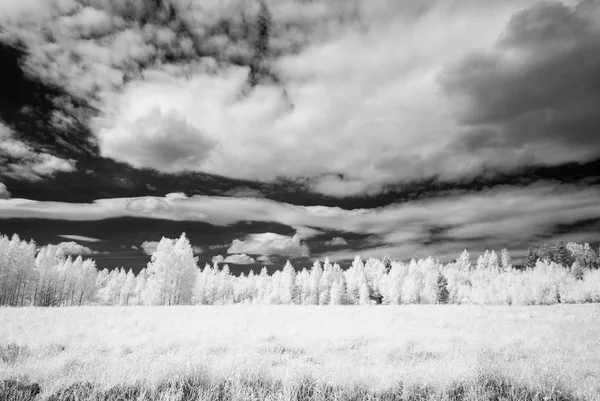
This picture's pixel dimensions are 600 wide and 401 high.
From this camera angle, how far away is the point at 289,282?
85.0m

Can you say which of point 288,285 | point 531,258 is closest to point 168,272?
point 288,285

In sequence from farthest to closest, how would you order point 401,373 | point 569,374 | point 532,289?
point 532,289 → point 569,374 → point 401,373

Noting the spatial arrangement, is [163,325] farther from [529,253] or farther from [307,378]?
[529,253]

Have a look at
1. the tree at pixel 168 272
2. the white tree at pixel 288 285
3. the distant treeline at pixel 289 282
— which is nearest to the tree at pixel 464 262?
the distant treeline at pixel 289 282

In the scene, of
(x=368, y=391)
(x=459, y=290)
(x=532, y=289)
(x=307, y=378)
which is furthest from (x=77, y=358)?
(x=459, y=290)

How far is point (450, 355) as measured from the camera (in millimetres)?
9625

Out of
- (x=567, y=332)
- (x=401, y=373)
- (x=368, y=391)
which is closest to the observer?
(x=368, y=391)

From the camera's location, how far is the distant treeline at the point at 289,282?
48344 millimetres

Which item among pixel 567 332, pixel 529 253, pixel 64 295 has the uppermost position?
pixel 529 253

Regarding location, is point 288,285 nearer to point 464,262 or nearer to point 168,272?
point 168,272

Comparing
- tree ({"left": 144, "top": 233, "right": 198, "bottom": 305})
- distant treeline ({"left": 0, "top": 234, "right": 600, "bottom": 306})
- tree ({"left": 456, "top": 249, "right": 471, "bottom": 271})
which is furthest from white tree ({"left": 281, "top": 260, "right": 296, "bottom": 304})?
tree ({"left": 456, "top": 249, "right": 471, "bottom": 271})

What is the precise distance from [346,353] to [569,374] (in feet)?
18.8

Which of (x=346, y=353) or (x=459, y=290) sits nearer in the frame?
(x=346, y=353)

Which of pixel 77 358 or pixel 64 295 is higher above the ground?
pixel 77 358
